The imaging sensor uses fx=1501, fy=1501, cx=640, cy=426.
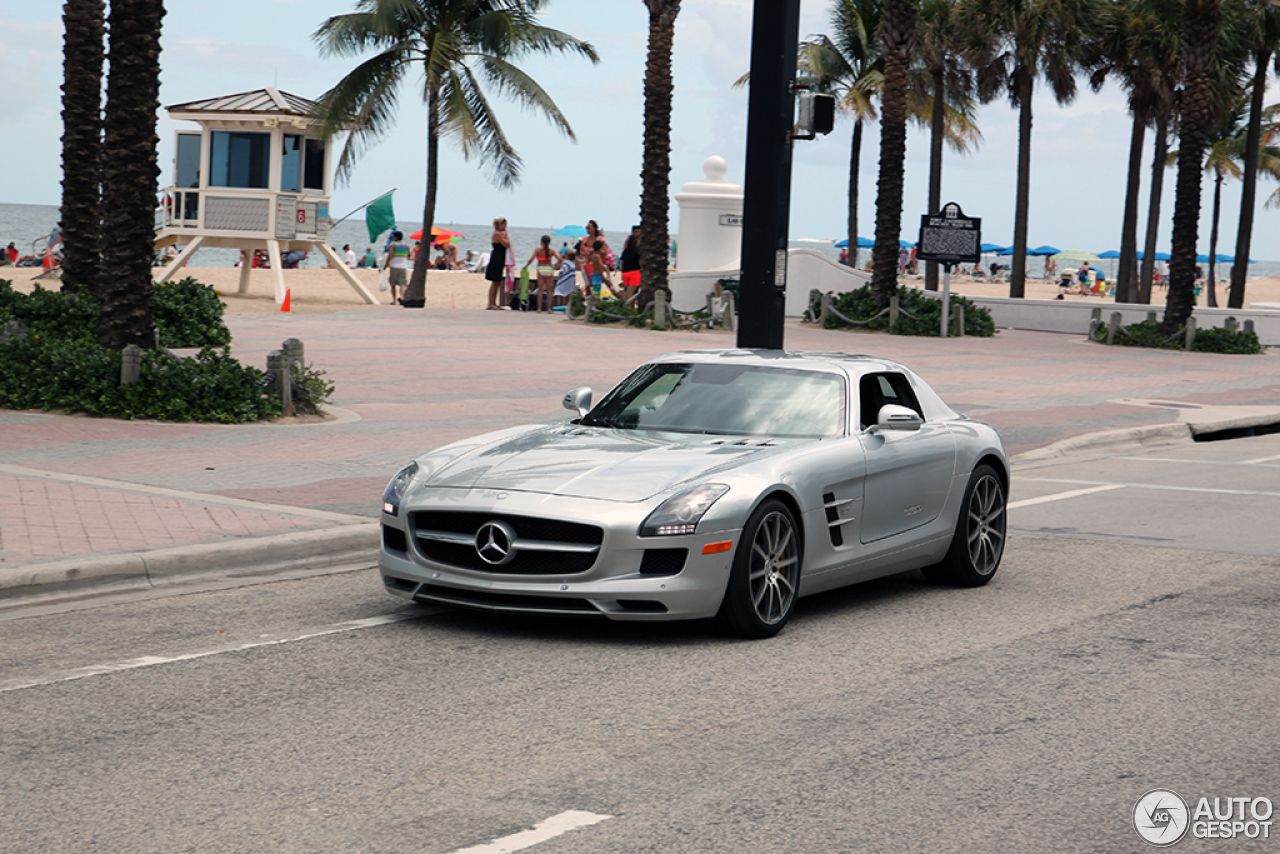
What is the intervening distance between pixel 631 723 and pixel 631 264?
28.6m

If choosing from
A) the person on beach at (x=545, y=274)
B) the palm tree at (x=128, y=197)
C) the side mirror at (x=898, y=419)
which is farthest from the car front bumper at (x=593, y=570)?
the person on beach at (x=545, y=274)

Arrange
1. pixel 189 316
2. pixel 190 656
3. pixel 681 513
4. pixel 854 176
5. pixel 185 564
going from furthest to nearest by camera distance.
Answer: pixel 854 176 → pixel 189 316 → pixel 185 564 → pixel 681 513 → pixel 190 656

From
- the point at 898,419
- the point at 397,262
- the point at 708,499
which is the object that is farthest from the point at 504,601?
the point at 397,262

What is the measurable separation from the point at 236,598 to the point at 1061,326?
3480 cm


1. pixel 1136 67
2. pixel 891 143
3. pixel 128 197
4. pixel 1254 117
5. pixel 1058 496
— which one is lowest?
pixel 1058 496

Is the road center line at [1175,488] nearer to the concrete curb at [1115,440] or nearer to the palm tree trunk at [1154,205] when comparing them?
the concrete curb at [1115,440]

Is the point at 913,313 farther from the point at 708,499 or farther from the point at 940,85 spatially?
the point at 708,499

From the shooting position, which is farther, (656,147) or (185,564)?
(656,147)

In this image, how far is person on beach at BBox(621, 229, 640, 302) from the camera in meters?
33.3

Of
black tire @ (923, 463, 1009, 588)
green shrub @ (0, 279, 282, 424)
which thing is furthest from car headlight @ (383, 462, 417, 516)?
green shrub @ (0, 279, 282, 424)

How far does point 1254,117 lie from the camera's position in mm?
44594

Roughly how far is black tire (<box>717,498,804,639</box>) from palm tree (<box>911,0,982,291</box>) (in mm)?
39905

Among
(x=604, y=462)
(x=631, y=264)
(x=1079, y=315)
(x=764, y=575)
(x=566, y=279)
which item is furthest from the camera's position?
(x=1079, y=315)

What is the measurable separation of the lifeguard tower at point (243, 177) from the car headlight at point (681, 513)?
2694 centimetres
